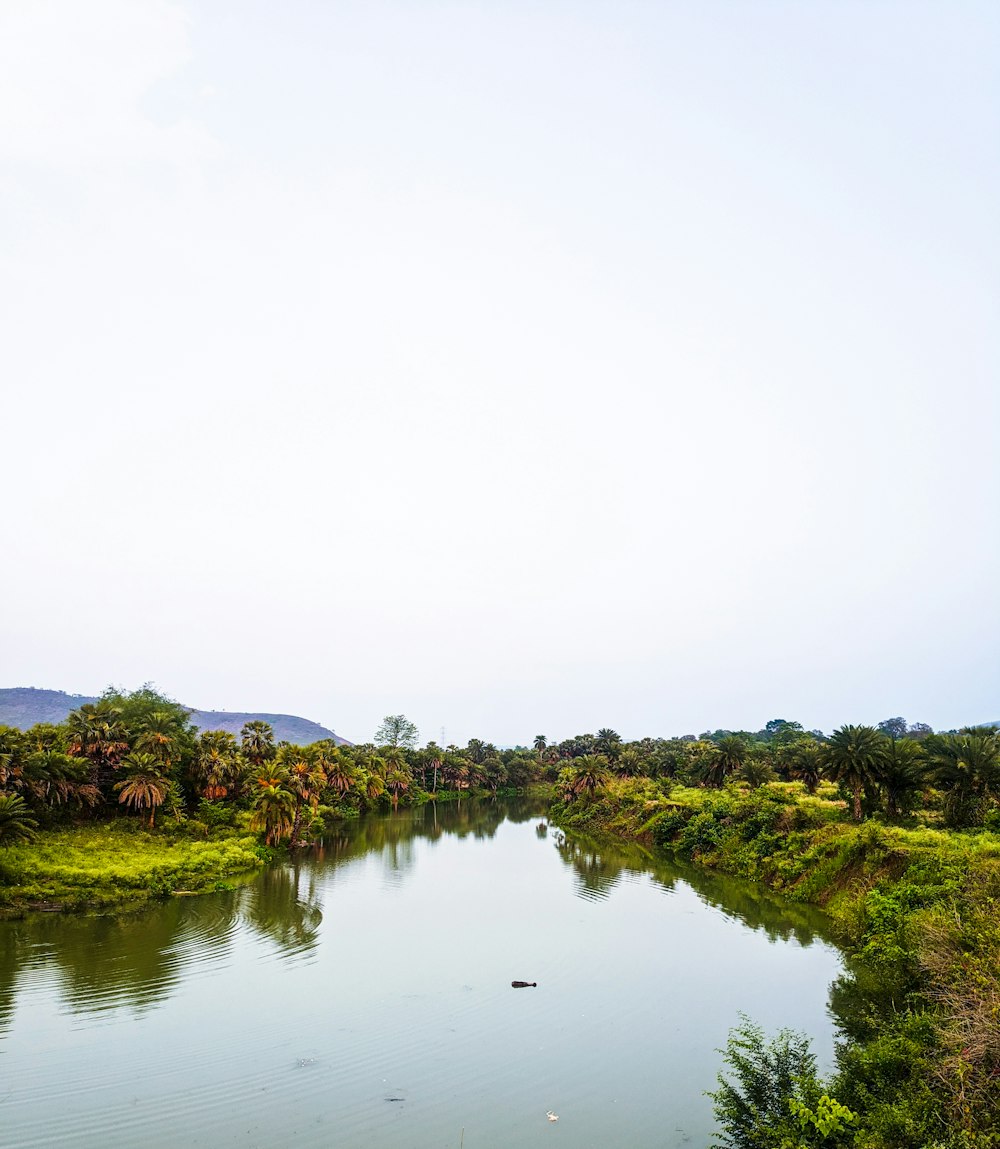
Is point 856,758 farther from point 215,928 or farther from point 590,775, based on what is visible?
point 590,775

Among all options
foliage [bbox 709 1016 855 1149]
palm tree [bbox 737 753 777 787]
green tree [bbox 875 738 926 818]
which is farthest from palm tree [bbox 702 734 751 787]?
foliage [bbox 709 1016 855 1149]

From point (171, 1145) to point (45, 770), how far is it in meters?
31.5

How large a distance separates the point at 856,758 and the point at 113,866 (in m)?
43.8

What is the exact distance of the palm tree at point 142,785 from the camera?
4409 centimetres

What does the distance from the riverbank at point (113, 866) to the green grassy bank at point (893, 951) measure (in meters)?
32.1

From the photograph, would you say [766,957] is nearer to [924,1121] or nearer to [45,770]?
[924,1121]

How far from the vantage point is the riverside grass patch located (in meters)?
32.2

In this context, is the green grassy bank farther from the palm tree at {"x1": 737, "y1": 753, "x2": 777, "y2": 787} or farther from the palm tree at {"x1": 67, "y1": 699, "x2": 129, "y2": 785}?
the palm tree at {"x1": 67, "y1": 699, "x2": 129, "y2": 785}

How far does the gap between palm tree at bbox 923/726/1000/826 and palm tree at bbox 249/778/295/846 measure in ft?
139

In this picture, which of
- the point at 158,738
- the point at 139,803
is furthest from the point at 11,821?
the point at 158,738

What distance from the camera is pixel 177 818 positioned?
47625 millimetres

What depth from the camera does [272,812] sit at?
47.8 m

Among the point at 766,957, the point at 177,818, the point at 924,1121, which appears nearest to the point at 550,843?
the point at 177,818

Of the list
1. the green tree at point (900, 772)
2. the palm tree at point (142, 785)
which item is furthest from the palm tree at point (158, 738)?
the green tree at point (900, 772)
